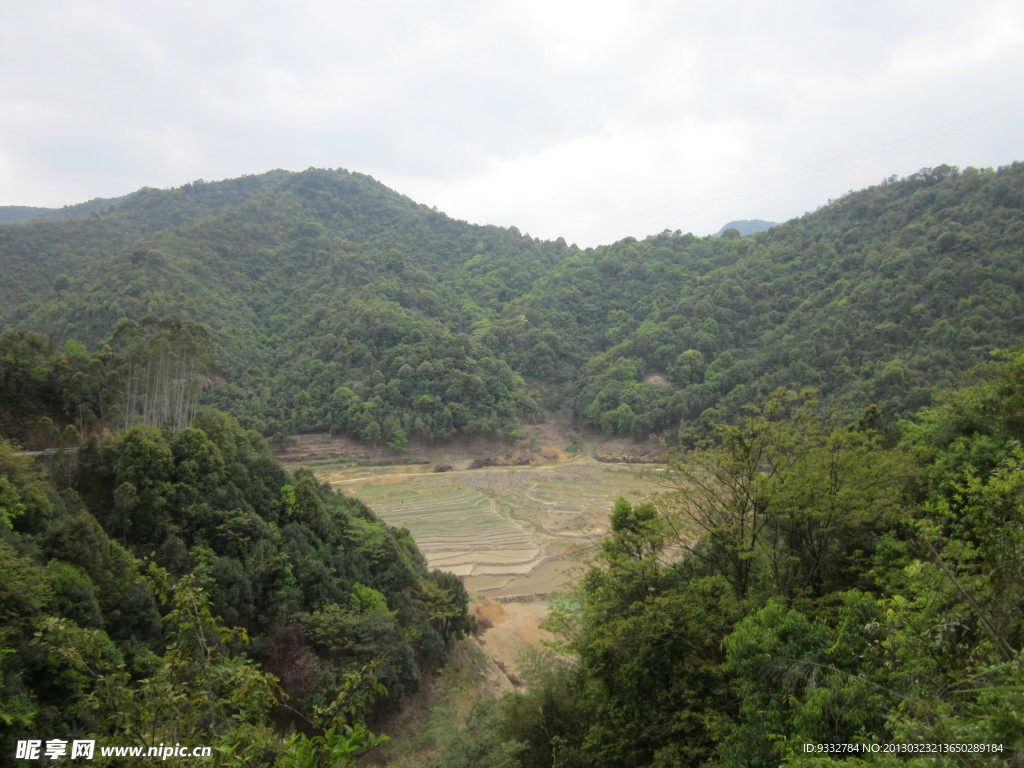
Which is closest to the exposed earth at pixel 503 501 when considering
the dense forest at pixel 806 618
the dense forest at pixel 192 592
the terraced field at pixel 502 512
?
the terraced field at pixel 502 512

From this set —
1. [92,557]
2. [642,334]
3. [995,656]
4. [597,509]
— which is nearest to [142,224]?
[642,334]

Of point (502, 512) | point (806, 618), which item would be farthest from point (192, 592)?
point (502, 512)

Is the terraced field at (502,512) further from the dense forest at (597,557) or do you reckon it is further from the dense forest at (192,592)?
the dense forest at (192,592)

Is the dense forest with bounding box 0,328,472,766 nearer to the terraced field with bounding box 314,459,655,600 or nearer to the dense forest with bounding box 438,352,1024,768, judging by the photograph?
the dense forest with bounding box 438,352,1024,768

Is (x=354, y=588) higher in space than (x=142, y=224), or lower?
lower

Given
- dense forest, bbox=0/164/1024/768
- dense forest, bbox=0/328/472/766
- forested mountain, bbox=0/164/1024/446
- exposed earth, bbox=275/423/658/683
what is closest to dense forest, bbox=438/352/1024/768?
dense forest, bbox=0/164/1024/768

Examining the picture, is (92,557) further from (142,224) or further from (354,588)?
(142,224)
